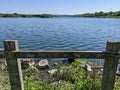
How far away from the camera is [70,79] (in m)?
6.96

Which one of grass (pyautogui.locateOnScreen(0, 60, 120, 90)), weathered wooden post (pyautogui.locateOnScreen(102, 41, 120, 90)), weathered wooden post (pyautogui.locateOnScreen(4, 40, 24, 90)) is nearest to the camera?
weathered wooden post (pyautogui.locateOnScreen(102, 41, 120, 90))

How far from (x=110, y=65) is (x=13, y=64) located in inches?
71.5

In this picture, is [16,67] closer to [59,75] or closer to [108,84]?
[108,84]

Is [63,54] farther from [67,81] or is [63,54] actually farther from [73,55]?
[67,81]

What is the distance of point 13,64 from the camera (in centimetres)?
385

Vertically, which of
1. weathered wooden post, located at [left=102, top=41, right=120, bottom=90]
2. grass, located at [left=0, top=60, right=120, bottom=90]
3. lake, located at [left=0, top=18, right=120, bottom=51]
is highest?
weathered wooden post, located at [left=102, top=41, right=120, bottom=90]

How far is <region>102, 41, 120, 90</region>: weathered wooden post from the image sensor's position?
3639 mm

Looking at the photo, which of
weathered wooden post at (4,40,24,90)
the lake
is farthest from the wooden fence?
the lake

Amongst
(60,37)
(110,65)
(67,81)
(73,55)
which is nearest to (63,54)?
(73,55)

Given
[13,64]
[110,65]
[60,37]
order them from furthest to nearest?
1. [60,37]
2. [13,64]
3. [110,65]

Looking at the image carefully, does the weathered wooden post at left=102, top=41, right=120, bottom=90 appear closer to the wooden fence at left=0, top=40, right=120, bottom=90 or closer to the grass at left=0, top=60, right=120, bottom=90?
the wooden fence at left=0, top=40, right=120, bottom=90

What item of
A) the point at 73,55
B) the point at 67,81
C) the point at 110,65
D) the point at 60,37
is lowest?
the point at 60,37

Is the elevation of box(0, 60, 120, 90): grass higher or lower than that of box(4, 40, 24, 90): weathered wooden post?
lower

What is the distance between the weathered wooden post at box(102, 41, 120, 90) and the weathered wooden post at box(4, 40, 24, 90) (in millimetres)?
1643
